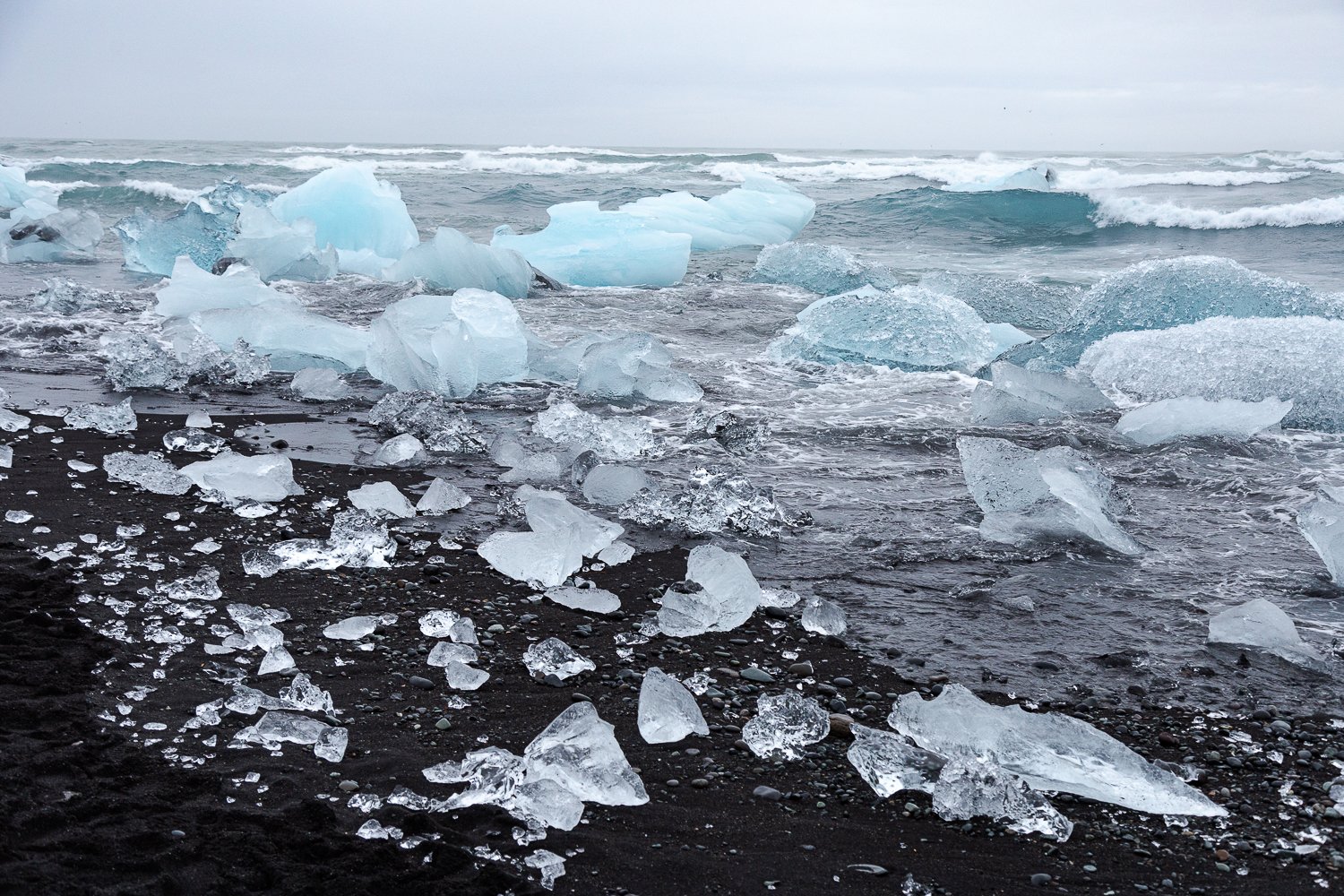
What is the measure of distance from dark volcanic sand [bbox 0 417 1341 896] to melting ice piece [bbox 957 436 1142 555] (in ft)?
3.64

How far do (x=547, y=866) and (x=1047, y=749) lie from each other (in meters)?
1.19

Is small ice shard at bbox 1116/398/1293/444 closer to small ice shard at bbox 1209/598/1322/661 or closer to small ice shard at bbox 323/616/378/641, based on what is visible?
small ice shard at bbox 1209/598/1322/661

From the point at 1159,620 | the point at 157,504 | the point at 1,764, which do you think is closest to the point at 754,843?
the point at 1,764

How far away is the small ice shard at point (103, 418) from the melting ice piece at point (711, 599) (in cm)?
297

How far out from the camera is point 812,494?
409cm

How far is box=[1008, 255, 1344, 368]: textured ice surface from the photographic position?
6590 mm

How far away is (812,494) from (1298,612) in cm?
177

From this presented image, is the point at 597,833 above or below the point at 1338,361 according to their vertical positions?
below

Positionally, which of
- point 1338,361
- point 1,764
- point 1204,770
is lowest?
point 1204,770

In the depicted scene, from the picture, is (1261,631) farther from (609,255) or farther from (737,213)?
(737,213)

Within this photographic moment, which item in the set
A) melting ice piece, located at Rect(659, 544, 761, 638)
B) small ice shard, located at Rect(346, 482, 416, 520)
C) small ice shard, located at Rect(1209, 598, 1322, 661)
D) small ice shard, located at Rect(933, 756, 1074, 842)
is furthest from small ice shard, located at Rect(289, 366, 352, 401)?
small ice shard, located at Rect(1209, 598, 1322, 661)

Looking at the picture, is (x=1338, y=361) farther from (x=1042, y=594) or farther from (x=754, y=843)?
(x=754, y=843)

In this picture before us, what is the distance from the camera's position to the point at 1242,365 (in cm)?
564

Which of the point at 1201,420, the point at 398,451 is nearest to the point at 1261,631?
the point at 1201,420
